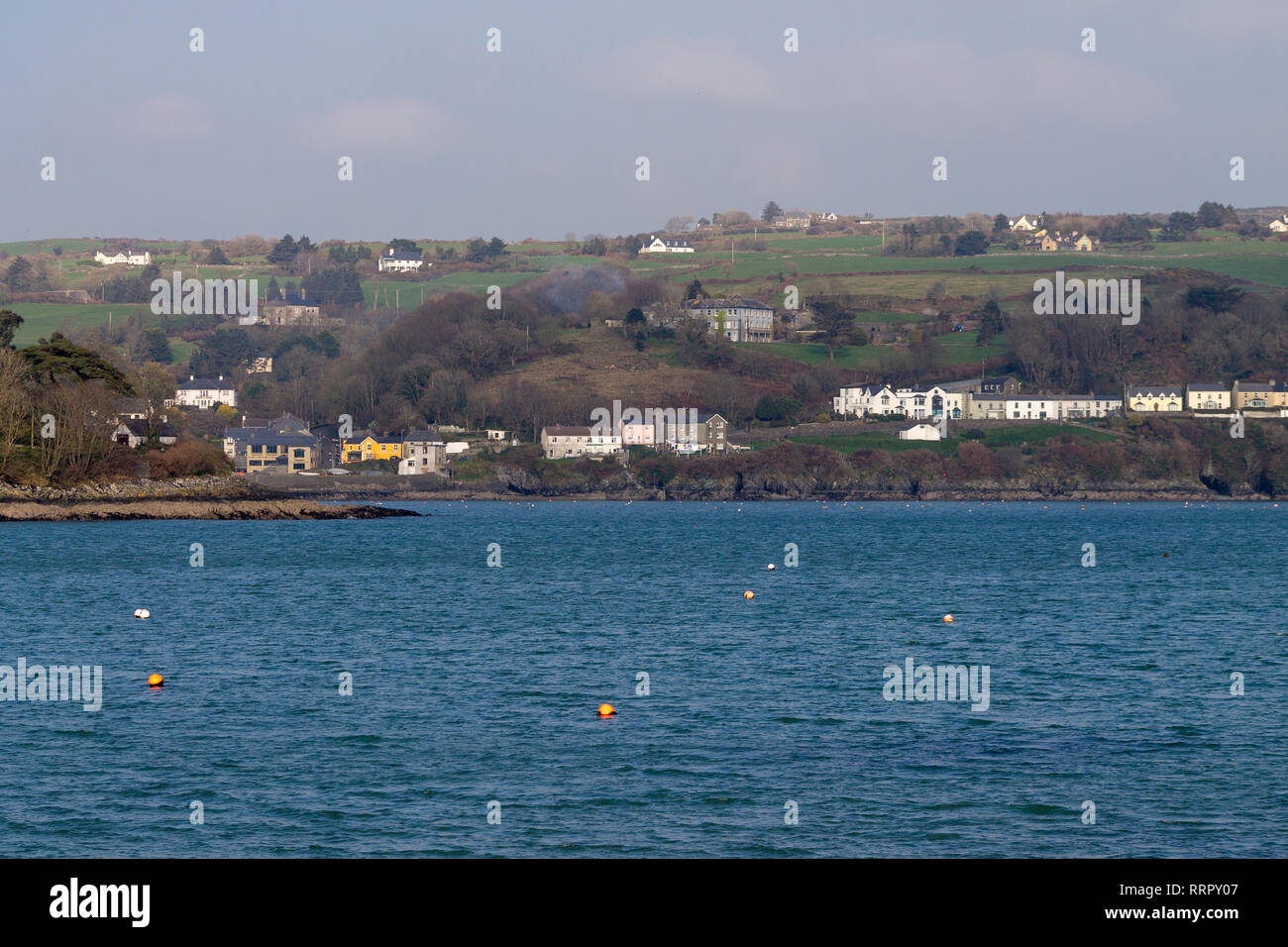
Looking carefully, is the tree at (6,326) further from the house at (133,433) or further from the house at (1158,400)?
the house at (1158,400)

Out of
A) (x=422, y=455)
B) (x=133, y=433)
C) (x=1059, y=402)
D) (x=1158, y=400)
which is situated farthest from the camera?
(x=1059, y=402)

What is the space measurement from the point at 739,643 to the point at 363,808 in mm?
20466

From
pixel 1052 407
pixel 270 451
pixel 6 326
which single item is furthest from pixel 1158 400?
pixel 6 326

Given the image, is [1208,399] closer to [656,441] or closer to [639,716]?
[656,441]

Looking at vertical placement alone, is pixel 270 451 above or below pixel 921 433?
below

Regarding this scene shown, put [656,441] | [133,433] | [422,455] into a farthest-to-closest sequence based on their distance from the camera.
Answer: [656,441], [422,455], [133,433]

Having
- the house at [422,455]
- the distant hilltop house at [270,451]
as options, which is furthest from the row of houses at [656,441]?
the distant hilltop house at [270,451]

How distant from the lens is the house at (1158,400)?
196 metres

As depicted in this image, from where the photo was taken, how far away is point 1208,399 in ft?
638

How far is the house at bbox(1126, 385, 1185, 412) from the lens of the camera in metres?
196

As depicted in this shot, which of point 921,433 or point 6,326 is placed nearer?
point 6,326

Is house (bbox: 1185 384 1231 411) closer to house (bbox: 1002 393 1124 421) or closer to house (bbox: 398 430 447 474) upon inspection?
house (bbox: 1002 393 1124 421)

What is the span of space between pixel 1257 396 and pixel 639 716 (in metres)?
192

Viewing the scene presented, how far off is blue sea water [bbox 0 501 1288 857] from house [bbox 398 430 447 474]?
112544 millimetres
